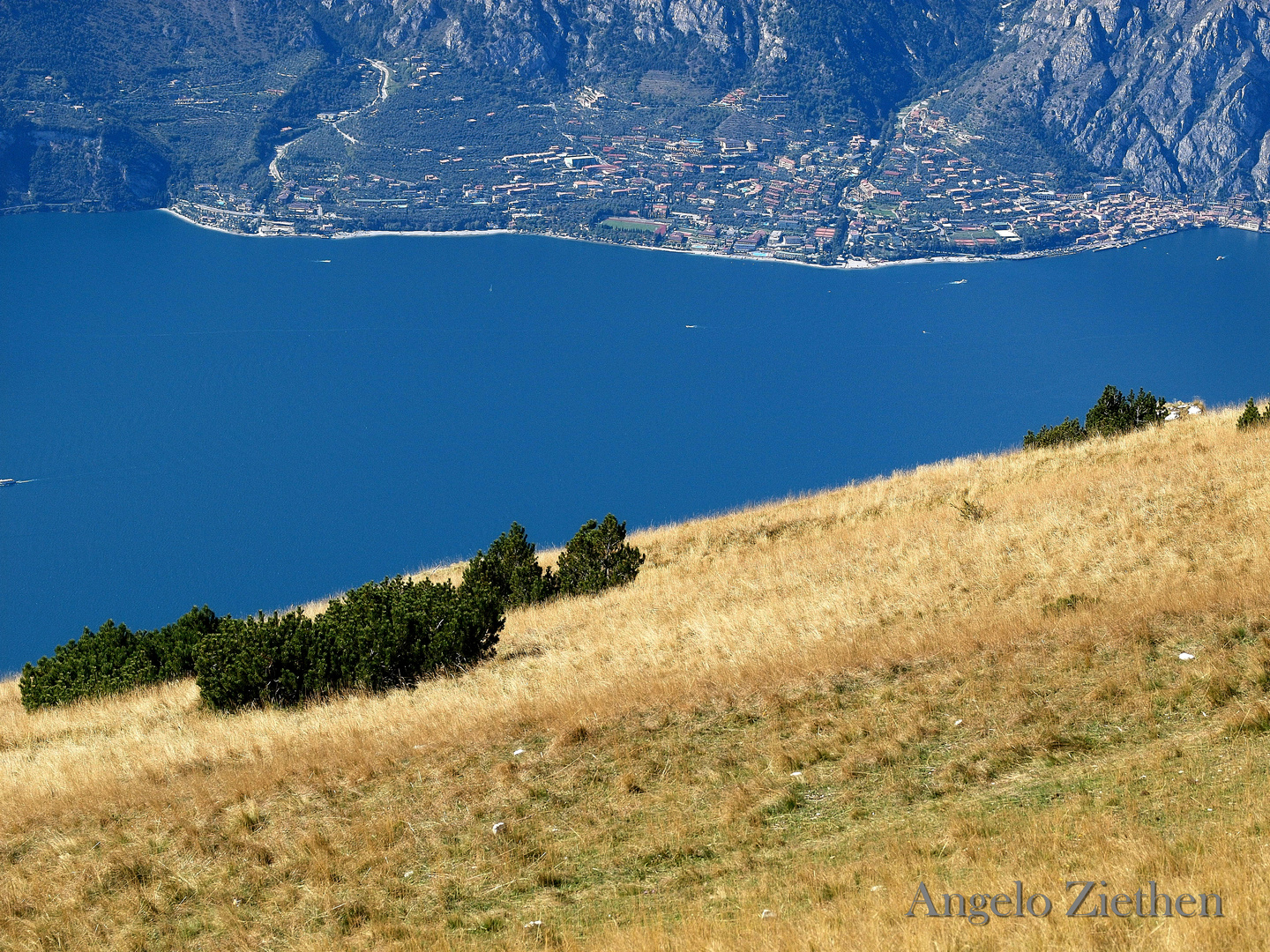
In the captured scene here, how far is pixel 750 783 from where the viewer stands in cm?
785

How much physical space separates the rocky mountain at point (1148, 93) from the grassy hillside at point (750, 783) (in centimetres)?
14930

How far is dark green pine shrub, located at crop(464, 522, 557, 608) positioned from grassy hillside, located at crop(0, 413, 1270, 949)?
4.58 m

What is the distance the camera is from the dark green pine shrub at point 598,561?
17.8m

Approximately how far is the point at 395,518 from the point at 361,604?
5383cm

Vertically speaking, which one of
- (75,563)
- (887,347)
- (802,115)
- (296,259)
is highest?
(802,115)

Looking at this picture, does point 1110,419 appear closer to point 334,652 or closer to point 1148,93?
point 334,652

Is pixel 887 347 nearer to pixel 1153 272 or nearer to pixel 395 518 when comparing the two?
Result: pixel 1153 272

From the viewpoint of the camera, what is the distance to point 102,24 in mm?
185500

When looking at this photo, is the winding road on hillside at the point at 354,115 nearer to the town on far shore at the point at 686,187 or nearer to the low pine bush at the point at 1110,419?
Answer: the town on far shore at the point at 686,187

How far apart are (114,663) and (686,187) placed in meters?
134

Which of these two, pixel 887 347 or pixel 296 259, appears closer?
pixel 887 347

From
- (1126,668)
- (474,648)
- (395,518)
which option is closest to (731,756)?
(1126,668)

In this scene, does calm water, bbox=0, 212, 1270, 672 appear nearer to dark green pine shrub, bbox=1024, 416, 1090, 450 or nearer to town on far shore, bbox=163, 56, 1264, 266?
town on far shore, bbox=163, 56, 1264, 266

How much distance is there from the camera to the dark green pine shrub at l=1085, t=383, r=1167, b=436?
75.4ft
